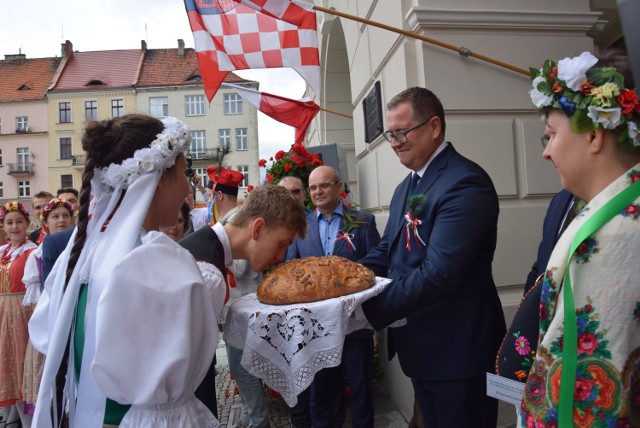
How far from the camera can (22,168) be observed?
126 feet

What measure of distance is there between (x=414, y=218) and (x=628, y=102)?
3.98ft

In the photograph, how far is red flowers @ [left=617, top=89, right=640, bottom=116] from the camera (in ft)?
3.71

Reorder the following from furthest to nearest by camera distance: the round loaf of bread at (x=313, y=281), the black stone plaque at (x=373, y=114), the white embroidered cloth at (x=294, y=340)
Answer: the black stone plaque at (x=373, y=114) → the round loaf of bread at (x=313, y=281) → the white embroidered cloth at (x=294, y=340)

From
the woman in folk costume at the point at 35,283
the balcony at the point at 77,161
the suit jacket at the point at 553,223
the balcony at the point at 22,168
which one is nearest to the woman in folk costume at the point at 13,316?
the woman in folk costume at the point at 35,283

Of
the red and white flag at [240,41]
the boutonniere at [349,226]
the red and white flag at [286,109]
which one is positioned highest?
the red and white flag at [240,41]

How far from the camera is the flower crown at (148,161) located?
1.41 meters

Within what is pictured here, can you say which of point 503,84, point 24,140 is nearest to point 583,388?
point 503,84

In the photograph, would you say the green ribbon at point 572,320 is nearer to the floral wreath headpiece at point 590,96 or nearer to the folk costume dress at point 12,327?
the floral wreath headpiece at point 590,96

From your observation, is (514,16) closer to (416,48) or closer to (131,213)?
(416,48)

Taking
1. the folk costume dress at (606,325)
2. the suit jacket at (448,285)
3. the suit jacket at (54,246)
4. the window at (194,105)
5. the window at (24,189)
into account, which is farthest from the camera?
the window at (24,189)

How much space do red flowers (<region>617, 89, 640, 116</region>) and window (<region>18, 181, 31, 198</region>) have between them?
4529cm

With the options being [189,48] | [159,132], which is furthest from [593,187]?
[189,48]

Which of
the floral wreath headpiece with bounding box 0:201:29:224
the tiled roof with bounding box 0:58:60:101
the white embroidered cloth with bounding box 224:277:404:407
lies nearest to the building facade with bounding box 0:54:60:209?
the tiled roof with bounding box 0:58:60:101

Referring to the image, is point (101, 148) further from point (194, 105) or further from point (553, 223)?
point (194, 105)
